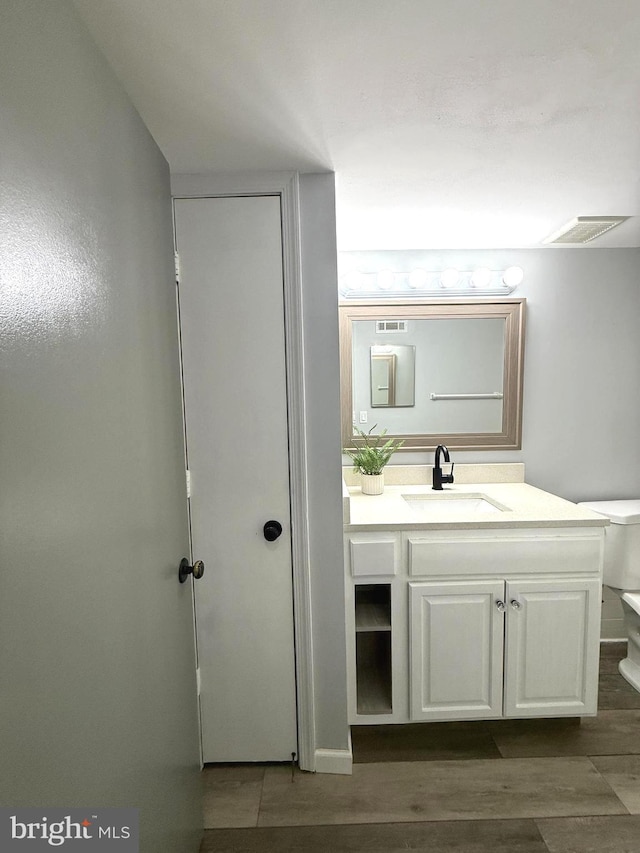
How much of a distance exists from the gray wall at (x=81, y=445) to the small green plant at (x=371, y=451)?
1232 mm

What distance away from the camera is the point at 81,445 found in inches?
30.0

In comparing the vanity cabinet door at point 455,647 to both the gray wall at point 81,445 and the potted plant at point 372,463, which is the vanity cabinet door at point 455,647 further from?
the gray wall at point 81,445

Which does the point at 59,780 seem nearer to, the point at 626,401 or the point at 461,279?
the point at 461,279

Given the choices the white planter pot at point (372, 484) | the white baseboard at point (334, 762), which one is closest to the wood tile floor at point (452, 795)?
the white baseboard at point (334, 762)

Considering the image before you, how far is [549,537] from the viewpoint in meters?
1.83

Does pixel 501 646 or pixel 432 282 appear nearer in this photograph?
pixel 501 646

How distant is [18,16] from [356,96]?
0.76 metres

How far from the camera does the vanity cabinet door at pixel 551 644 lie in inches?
72.7

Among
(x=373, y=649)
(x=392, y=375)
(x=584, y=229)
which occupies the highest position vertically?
(x=584, y=229)

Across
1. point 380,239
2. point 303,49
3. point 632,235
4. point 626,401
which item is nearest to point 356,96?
point 303,49

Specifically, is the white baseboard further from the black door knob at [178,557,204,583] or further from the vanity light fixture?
the vanity light fixture

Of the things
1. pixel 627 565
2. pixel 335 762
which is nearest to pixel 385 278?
pixel 627 565

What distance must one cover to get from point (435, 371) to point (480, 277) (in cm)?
51

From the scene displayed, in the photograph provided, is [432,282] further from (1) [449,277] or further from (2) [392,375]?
(2) [392,375]
